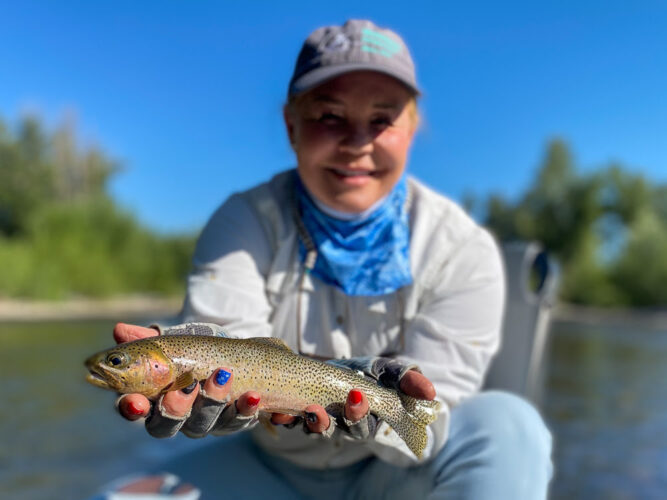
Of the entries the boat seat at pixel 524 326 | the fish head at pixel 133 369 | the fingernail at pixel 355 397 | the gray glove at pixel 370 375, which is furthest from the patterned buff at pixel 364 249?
the boat seat at pixel 524 326

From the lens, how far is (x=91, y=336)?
17562 mm

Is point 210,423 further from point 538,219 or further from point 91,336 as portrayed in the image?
point 538,219

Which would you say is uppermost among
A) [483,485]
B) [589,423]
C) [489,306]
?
[489,306]

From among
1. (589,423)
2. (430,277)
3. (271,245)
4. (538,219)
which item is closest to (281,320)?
(271,245)

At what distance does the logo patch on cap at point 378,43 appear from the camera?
216 centimetres

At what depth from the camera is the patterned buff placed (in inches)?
91.2

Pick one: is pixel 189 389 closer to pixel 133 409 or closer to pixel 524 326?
pixel 133 409

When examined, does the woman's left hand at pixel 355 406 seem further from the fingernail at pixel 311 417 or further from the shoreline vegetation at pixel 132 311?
the shoreline vegetation at pixel 132 311

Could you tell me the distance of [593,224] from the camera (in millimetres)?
45312

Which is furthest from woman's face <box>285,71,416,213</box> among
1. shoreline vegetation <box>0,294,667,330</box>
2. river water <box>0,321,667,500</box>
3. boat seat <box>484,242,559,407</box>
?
shoreline vegetation <box>0,294,667,330</box>

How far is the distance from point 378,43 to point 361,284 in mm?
854

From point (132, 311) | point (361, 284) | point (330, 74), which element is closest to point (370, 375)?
point (361, 284)

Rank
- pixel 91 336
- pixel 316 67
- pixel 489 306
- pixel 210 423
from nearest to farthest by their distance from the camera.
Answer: pixel 210 423 → pixel 316 67 → pixel 489 306 → pixel 91 336

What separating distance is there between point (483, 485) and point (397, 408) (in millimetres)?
342
